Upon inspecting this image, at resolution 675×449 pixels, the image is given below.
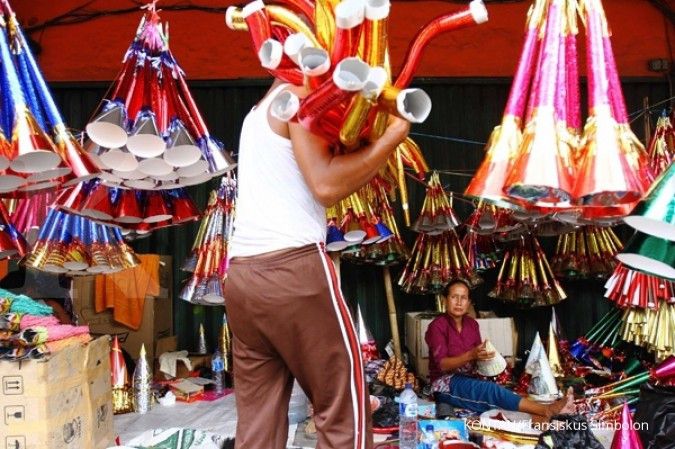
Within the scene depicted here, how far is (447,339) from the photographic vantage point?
386cm

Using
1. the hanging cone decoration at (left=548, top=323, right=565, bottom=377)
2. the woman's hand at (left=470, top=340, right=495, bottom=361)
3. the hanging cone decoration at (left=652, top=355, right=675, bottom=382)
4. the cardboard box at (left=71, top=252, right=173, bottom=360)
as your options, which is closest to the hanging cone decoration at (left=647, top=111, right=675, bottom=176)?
the hanging cone decoration at (left=652, top=355, right=675, bottom=382)

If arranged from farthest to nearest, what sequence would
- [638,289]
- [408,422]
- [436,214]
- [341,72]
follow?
[436,214] → [638,289] → [408,422] → [341,72]

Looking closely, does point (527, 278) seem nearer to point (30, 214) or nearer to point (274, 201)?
point (30, 214)

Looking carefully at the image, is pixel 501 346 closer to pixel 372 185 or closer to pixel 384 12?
pixel 372 185

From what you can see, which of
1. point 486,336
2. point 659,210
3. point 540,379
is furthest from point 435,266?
point 659,210

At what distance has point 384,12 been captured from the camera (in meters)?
1.32

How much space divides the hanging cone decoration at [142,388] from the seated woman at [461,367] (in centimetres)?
161

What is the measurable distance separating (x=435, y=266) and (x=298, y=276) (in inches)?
131

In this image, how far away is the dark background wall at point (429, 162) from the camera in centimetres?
516

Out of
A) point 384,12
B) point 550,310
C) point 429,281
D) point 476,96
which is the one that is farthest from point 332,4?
point 550,310

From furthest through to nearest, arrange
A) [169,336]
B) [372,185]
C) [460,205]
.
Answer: [460,205], [169,336], [372,185]

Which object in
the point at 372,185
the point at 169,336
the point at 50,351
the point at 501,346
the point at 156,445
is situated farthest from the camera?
the point at 169,336

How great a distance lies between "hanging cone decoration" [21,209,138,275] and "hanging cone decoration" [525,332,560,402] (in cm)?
228

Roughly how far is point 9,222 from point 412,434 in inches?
77.0
